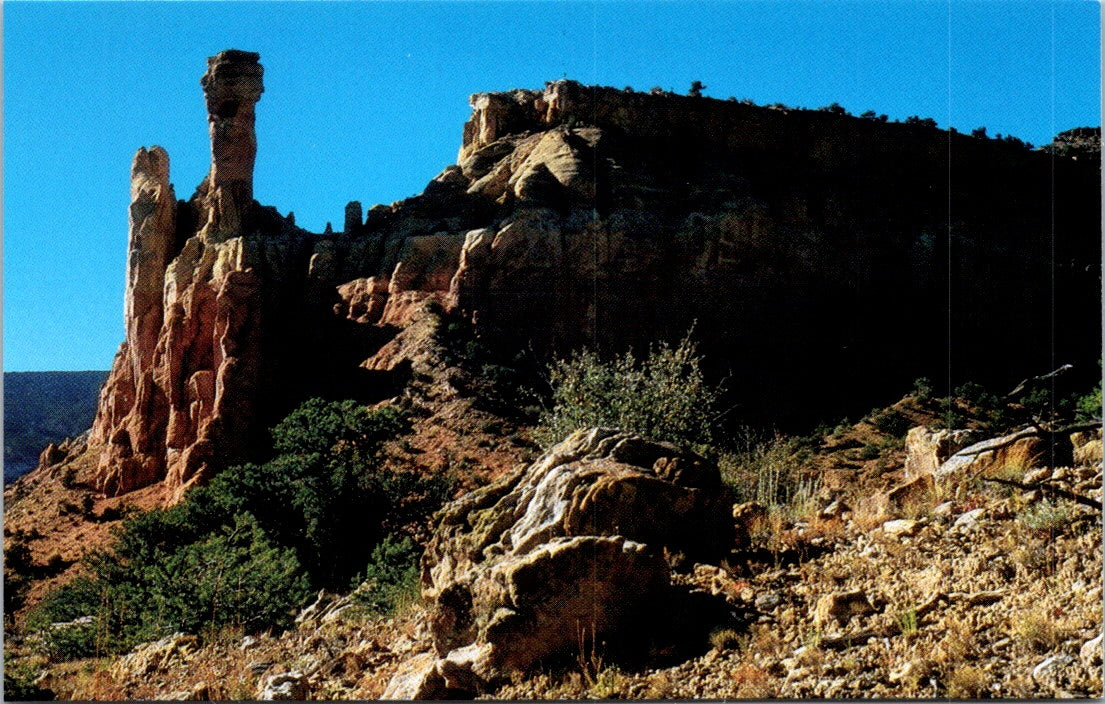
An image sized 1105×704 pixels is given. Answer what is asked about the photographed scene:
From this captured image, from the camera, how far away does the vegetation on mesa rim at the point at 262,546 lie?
12.1 metres

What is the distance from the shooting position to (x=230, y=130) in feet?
118

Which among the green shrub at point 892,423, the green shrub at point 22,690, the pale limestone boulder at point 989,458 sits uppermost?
the green shrub at point 892,423

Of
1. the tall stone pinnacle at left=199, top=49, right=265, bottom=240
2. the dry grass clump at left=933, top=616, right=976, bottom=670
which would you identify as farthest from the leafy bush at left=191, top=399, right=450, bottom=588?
the tall stone pinnacle at left=199, top=49, right=265, bottom=240

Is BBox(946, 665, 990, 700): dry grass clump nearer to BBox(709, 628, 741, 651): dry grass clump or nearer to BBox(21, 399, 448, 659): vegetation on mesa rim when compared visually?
BBox(709, 628, 741, 651): dry grass clump

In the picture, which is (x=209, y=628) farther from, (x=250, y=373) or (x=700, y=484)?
(x=250, y=373)

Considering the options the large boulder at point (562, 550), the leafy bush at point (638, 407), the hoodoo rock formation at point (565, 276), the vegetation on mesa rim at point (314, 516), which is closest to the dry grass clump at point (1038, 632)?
the large boulder at point (562, 550)

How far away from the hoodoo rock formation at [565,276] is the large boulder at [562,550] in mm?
22662

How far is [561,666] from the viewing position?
23.3 ft

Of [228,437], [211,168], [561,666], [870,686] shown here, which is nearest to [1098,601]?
[870,686]

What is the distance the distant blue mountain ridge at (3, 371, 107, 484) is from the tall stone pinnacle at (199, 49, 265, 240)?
25.3ft

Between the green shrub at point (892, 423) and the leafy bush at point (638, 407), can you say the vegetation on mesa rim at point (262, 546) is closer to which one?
the leafy bush at point (638, 407)

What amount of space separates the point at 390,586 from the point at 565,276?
2458 centimetres

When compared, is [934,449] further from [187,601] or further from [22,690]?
[22,690]

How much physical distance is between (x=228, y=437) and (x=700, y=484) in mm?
24498
